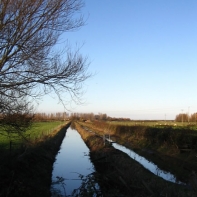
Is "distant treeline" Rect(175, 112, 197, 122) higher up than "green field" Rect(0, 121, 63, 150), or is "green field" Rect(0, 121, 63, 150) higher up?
"distant treeline" Rect(175, 112, 197, 122)

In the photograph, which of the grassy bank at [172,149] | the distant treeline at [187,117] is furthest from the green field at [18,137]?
the distant treeline at [187,117]

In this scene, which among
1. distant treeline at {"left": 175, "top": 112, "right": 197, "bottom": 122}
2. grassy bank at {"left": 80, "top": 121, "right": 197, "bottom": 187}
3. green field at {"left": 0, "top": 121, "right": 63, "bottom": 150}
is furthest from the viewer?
distant treeline at {"left": 175, "top": 112, "right": 197, "bottom": 122}

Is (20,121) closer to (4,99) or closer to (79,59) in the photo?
(4,99)

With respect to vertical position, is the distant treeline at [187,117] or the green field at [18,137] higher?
the distant treeline at [187,117]

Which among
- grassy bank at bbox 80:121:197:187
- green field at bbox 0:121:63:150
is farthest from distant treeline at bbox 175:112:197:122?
green field at bbox 0:121:63:150

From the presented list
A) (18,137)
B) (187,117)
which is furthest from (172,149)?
(187,117)

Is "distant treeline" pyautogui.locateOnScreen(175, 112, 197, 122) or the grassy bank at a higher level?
"distant treeline" pyautogui.locateOnScreen(175, 112, 197, 122)

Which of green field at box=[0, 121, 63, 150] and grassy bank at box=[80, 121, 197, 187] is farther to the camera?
grassy bank at box=[80, 121, 197, 187]

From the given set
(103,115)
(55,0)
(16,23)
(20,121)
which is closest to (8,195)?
(20,121)

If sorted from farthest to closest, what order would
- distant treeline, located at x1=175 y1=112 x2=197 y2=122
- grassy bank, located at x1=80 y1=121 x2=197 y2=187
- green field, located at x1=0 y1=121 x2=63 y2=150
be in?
distant treeline, located at x1=175 y1=112 x2=197 y2=122, grassy bank, located at x1=80 y1=121 x2=197 y2=187, green field, located at x1=0 y1=121 x2=63 y2=150

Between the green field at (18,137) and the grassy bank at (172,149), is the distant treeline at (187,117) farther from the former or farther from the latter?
the green field at (18,137)

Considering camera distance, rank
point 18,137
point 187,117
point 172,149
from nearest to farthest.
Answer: point 18,137 < point 172,149 < point 187,117

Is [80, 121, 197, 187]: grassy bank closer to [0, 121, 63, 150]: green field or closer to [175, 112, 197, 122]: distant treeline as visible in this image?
[0, 121, 63, 150]: green field

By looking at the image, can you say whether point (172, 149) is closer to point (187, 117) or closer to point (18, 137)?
point (18, 137)
